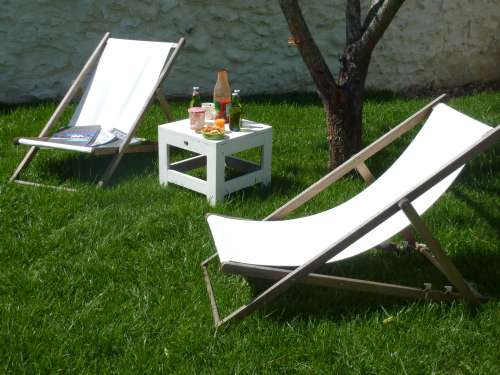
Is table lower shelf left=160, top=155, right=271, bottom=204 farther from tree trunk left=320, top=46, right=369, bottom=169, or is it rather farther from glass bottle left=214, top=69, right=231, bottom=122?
tree trunk left=320, top=46, right=369, bottom=169

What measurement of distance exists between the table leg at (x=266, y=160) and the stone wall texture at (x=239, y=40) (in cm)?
261

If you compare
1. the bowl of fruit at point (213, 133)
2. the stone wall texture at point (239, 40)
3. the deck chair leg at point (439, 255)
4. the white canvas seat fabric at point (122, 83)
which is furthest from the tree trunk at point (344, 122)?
the stone wall texture at point (239, 40)

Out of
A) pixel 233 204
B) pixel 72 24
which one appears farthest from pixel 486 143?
pixel 72 24

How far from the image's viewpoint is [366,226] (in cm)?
282

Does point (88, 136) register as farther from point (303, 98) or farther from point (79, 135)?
point (303, 98)

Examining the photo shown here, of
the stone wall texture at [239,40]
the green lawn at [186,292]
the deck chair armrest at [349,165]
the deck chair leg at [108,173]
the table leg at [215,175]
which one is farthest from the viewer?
the stone wall texture at [239,40]

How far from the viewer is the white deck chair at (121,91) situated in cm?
467

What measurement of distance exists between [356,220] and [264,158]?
4.14ft

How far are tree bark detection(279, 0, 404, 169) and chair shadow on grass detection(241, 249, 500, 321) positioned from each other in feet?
3.82

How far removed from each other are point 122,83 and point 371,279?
2.49m

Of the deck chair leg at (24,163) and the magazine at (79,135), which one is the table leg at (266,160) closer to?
the magazine at (79,135)

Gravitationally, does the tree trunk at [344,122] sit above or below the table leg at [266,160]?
above

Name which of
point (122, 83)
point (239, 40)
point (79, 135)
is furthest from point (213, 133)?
point (239, 40)

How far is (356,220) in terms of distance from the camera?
3.41 m
